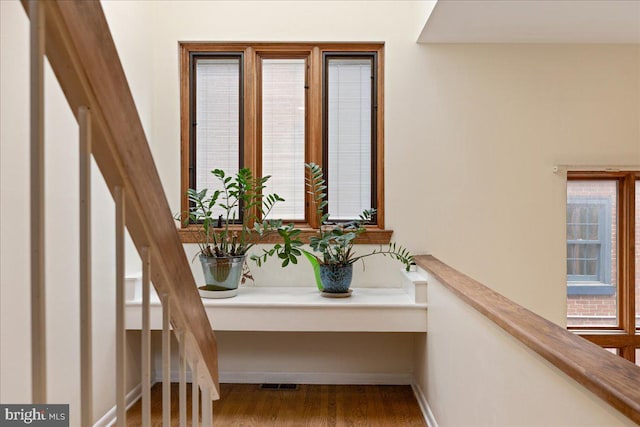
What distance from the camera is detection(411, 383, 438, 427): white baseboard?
2.37 m

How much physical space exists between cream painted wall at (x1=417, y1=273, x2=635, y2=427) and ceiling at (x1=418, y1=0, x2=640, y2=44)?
4.92ft

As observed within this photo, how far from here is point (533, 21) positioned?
2697 mm

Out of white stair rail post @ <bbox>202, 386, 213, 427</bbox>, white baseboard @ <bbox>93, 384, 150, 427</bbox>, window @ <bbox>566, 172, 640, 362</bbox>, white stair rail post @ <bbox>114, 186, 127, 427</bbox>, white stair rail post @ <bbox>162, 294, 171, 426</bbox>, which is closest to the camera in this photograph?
white stair rail post @ <bbox>114, 186, 127, 427</bbox>

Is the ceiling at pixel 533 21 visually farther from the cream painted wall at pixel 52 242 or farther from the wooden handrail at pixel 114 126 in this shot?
the wooden handrail at pixel 114 126

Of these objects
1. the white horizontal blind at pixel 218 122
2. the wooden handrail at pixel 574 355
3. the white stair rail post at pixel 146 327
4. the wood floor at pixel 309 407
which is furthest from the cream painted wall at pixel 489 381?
the white horizontal blind at pixel 218 122

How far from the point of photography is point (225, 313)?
104 inches

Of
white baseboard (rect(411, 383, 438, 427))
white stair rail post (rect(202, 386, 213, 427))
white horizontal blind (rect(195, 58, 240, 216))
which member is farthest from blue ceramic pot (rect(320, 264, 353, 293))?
white stair rail post (rect(202, 386, 213, 427))

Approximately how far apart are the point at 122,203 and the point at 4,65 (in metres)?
1.42

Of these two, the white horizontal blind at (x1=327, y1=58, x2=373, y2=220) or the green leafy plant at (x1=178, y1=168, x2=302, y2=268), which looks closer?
the green leafy plant at (x1=178, y1=168, x2=302, y2=268)

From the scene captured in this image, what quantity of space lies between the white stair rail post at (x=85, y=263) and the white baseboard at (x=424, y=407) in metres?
2.06

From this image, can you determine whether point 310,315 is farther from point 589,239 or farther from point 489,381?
point 589,239

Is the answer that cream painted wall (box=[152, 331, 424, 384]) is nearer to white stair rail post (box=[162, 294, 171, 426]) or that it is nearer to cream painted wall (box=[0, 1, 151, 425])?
cream painted wall (box=[0, 1, 151, 425])

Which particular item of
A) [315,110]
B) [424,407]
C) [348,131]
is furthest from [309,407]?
[315,110]

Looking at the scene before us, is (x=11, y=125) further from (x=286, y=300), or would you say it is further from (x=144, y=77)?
(x=286, y=300)
